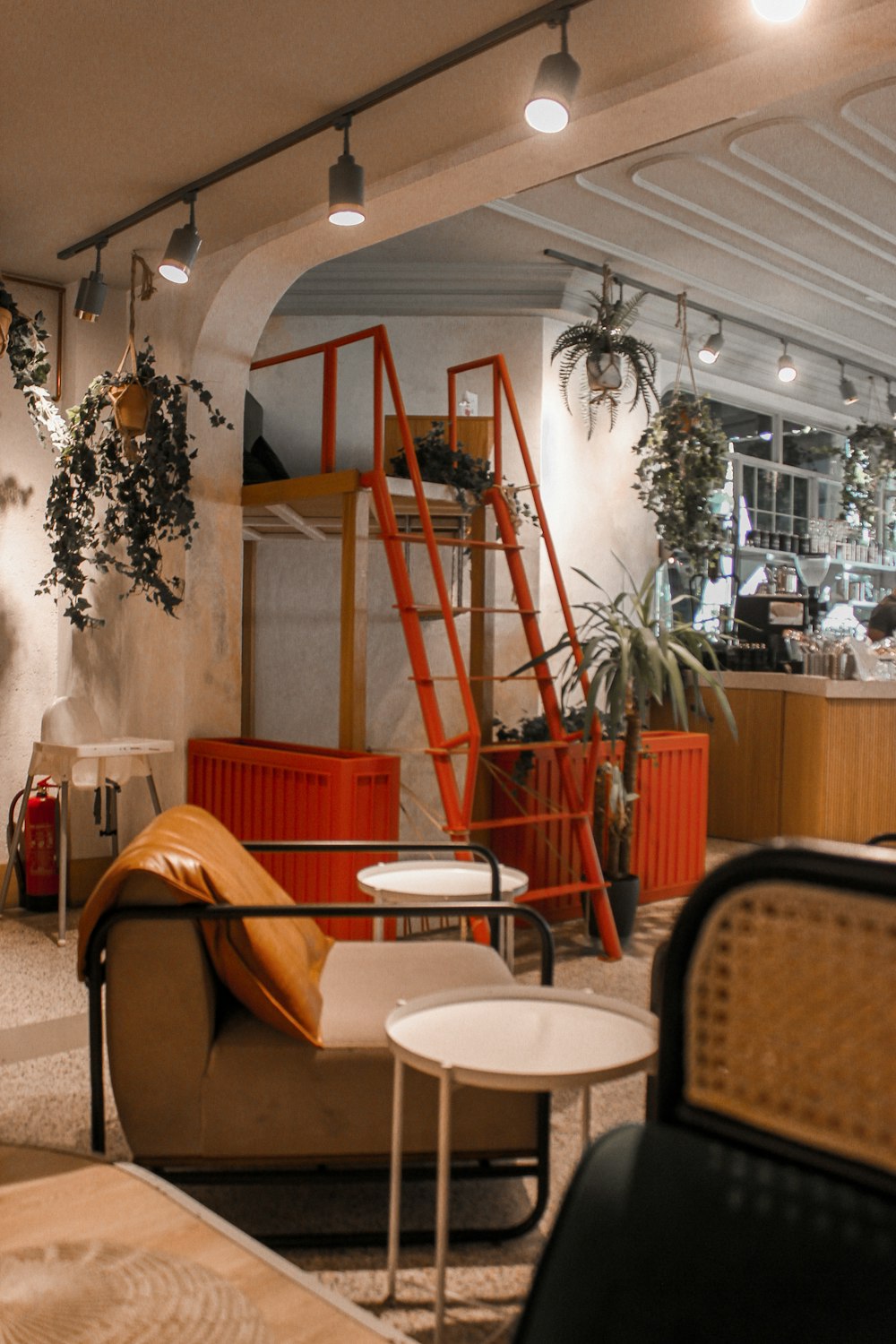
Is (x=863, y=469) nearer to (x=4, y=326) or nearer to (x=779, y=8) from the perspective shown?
(x=4, y=326)

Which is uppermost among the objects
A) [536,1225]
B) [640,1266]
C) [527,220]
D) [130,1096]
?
[527,220]

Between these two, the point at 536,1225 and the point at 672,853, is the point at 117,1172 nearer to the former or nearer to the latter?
the point at 536,1225

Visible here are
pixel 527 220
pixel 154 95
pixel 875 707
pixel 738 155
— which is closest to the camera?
pixel 154 95

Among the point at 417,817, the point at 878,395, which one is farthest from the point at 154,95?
the point at 878,395

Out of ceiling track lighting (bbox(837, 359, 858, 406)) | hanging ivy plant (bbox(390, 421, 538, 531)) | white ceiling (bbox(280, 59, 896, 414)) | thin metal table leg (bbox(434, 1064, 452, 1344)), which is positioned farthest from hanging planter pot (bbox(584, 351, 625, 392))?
thin metal table leg (bbox(434, 1064, 452, 1344))

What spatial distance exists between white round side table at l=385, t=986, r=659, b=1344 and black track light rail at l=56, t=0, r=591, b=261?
100 inches

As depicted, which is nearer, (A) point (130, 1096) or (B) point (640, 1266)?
(B) point (640, 1266)

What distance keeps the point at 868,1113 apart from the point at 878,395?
10.5m

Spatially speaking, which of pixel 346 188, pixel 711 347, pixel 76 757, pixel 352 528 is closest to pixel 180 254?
pixel 346 188

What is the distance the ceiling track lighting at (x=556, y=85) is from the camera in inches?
120

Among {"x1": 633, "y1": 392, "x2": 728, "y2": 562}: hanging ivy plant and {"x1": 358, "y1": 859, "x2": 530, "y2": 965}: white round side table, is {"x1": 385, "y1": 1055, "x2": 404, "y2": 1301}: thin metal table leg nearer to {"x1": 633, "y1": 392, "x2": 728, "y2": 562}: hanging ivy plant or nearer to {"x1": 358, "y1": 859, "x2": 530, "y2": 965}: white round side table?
{"x1": 358, "y1": 859, "x2": 530, "y2": 965}: white round side table

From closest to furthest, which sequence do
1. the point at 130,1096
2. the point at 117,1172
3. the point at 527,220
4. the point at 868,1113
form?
the point at 868,1113 → the point at 117,1172 → the point at 130,1096 → the point at 527,220

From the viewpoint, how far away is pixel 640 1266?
25.1 inches

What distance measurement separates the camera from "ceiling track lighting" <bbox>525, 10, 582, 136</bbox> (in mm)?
3055
